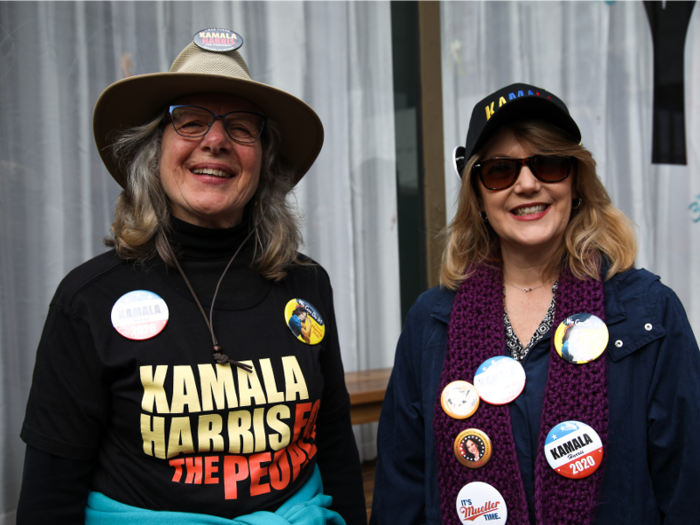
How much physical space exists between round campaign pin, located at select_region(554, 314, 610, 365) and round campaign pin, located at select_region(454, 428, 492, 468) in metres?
0.31

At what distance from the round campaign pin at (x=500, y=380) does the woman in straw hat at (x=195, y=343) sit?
1.55 feet

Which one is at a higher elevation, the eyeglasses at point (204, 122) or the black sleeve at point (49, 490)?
the eyeglasses at point (204, 122)

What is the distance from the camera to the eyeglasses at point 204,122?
4.89 ft

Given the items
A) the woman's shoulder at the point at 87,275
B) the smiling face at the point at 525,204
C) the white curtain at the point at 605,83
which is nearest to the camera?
the woman's shoulder at the point at 87,275

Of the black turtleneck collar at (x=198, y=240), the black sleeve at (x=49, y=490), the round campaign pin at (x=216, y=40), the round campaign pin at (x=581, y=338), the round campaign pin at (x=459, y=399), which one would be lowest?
the black sleeve at (x=49, y=490)

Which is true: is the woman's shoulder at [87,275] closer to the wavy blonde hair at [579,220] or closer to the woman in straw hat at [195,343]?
the woman in straw hat at [195,343]

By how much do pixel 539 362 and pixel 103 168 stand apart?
2027mm

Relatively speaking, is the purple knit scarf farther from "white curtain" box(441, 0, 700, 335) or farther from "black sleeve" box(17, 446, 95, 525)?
"white curtain" box(441, 0, 700, 335)

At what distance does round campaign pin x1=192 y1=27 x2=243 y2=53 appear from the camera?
61.1 inches

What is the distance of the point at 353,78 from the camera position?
117 inches

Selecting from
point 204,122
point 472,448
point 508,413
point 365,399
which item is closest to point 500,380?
point 508,413

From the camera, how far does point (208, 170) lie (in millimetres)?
1482

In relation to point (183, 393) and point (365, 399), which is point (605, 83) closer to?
point (365, 399)

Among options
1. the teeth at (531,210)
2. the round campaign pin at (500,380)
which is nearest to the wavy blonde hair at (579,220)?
the teeth at (531,210)
